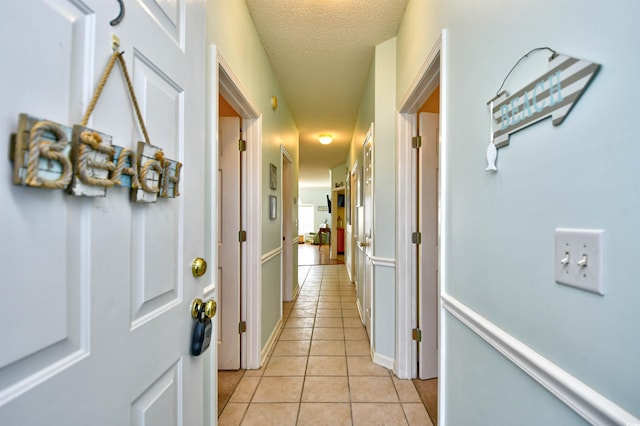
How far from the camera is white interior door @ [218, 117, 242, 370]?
2438mm

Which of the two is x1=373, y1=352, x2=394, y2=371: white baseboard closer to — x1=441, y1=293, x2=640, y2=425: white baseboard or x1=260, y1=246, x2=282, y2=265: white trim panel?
x1=260, y1=246, x2=282, y2=265: white trim panel

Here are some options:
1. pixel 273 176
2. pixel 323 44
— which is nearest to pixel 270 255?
pixel 273 176

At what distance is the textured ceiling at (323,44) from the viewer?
2100mm

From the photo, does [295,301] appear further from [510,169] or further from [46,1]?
[46,1]

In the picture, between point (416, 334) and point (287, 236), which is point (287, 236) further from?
point (416, 334)

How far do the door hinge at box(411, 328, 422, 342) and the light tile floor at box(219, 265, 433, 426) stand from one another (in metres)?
0.31

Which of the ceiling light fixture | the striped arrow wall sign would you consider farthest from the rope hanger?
the ceiling light fixture

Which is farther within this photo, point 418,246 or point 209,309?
point 418,246

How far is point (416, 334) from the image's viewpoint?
2320mm

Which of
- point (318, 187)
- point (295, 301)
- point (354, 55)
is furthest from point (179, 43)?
point (318, 187)

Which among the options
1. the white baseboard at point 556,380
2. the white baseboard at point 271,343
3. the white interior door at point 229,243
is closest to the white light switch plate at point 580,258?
the white baseboard at point 556,380

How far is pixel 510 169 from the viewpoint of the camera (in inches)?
35.1

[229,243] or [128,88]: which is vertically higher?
[128,88]

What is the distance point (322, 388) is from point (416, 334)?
0.81 m
